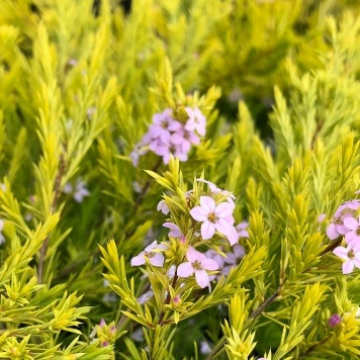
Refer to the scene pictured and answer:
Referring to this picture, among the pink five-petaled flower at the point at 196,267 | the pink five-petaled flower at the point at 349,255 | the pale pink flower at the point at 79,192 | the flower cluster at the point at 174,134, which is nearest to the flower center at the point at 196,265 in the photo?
the pink five-petaled flower at the point at 196,267

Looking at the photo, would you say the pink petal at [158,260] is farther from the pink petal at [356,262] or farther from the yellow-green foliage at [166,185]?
the pink petal at [356,262]

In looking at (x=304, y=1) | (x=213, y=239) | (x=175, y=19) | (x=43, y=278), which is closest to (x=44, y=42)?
(x=175, y=19)

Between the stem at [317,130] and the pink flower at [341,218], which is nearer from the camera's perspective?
the pink flower at [341,218]

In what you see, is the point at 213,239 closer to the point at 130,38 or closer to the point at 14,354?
the point at 14,354

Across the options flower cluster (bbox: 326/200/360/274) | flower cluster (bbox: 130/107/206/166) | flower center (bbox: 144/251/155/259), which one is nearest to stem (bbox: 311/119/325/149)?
flower cluster (bbox: 130/107/206/166)

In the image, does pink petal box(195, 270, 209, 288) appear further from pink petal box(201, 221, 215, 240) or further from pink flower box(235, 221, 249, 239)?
pink flower box(235, 221, 249, 239)

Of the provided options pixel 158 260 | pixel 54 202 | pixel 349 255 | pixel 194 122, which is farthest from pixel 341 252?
pixel 54 202
